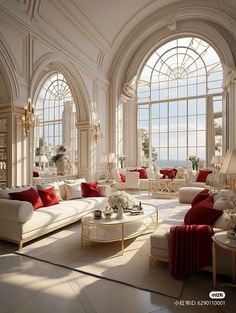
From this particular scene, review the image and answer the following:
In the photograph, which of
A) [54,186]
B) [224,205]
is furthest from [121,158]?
[224,205]

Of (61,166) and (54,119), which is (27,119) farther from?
(54,119)

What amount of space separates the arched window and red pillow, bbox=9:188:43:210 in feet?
22.2

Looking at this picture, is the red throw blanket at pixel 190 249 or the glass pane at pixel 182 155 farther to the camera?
the glass pane at pixel 182 155

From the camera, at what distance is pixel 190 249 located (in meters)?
2.62

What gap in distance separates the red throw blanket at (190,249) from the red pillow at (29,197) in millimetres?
2472

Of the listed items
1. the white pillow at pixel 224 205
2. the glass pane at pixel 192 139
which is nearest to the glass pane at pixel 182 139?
the glass pane at pixel 192 139

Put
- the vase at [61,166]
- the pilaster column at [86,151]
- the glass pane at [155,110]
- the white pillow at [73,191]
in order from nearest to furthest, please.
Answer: the white pillow at [73,191] < the vase at [61,166] < the pilaster column at [86,151] < the glass pane at [155,110]

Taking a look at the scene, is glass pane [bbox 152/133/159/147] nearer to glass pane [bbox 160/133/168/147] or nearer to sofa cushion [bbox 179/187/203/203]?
glass pane [bbox 160/133/168/147]

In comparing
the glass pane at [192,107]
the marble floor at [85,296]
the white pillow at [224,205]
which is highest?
the glass pane at [192,107]

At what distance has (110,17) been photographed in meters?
7.88

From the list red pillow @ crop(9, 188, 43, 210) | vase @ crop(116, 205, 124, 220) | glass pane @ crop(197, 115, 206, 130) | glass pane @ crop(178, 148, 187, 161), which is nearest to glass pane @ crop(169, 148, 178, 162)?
glass pane @ crop(178, 148, 187, 161)

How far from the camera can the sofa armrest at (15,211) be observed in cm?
343

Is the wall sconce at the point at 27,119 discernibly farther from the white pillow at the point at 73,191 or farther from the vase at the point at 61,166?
the vase at the point at 61,166

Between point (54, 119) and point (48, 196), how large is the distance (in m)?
8.11
